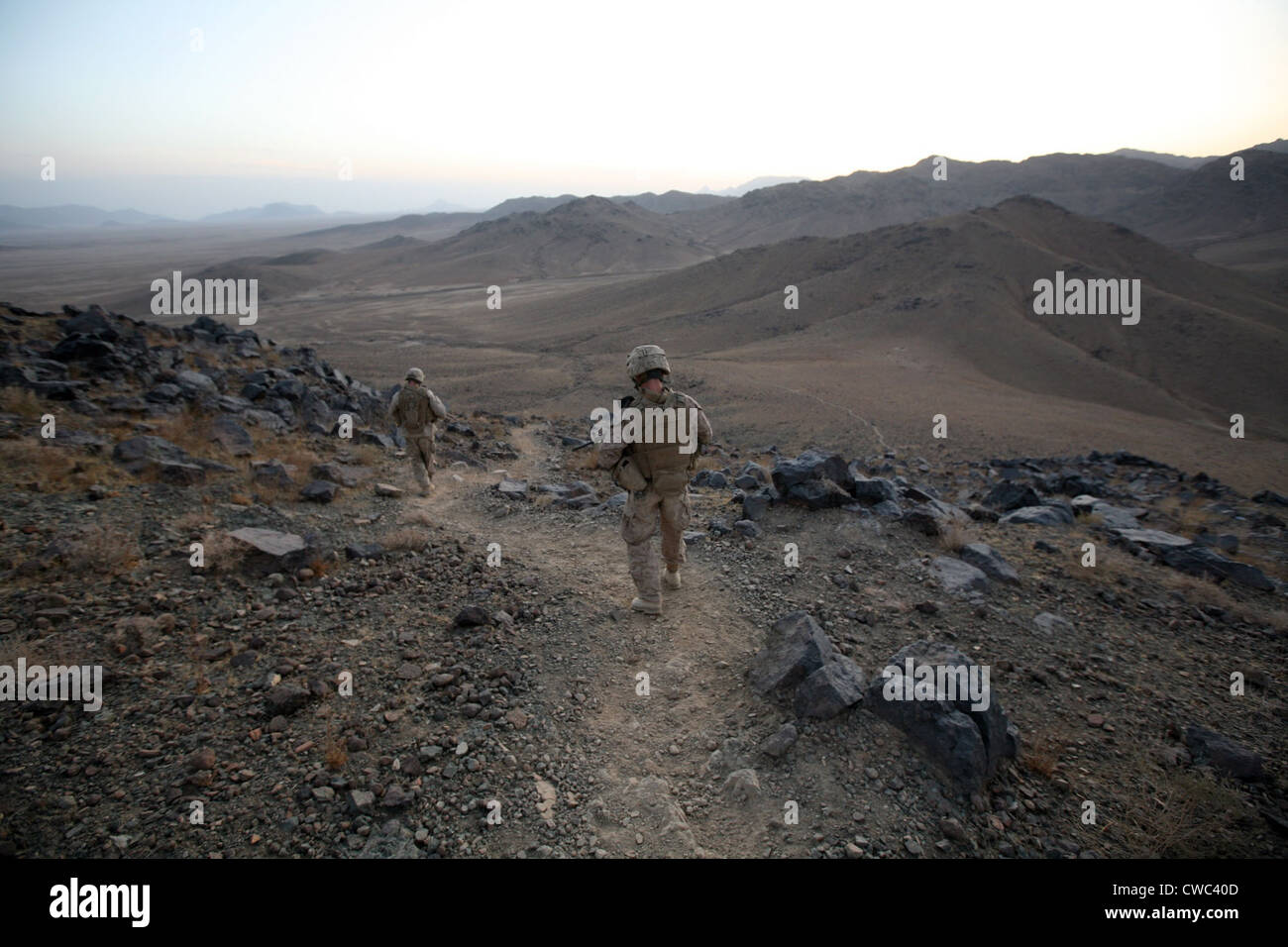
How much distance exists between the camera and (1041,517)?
26.3ft

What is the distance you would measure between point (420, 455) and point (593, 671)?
19.9 feet

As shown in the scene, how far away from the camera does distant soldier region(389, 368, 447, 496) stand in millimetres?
9156

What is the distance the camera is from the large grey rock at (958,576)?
5656mm

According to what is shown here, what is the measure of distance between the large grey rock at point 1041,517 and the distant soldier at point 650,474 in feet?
17.6

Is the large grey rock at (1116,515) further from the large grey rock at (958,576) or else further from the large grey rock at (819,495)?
A: the large grey rock at (819,495)

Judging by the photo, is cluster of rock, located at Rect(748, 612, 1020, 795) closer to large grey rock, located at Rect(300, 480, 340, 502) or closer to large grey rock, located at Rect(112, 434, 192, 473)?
large grey rock, located at Rect(300, 480, 340, 502)

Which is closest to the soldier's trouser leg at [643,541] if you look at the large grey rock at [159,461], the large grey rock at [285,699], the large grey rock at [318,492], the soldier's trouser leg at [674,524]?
the soldier's trouser leg at [674,524]

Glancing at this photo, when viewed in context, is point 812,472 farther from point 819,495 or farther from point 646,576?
point 646,576

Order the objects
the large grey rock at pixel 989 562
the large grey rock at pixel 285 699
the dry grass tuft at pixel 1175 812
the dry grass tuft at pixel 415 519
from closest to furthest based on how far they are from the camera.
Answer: the dry grass tuft at pixel 1175 812 → the large grey rock at pixel 285 699 → the large grey rock at pixel 989 562 → the dry grass tuft at pixel 415 519

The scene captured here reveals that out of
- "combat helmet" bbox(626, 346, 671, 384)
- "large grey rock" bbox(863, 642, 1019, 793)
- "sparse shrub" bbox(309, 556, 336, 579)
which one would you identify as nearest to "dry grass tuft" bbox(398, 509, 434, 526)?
"sparse shrub" bbox(309, 556, 336, 579)

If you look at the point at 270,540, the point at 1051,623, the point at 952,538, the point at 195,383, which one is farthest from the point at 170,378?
the point at 1051,623

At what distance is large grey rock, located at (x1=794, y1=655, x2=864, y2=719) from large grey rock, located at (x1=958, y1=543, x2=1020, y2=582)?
2868mm

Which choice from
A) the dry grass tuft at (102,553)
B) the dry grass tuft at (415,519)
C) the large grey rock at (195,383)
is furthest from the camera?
the large grey rock at (195,383)

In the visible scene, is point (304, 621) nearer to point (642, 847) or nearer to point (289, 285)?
point (642, 847)
